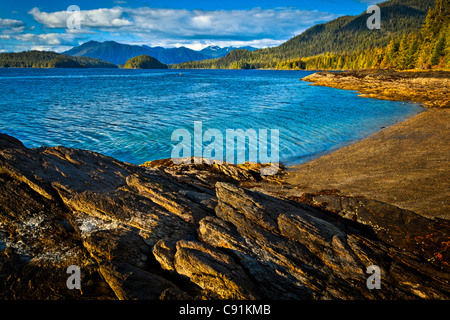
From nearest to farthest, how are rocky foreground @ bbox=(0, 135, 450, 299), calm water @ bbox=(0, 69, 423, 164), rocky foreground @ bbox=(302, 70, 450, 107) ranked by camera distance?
rocky foreground @ bbox=(0, 135, 450, 299) → calm water @ bbox=(0, 69, 423, 164) → rocky foreground @ bbox=(302, 70, 450, 107)

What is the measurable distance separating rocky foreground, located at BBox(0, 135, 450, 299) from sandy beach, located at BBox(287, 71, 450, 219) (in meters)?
2.80

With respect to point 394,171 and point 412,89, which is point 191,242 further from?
point 412,89

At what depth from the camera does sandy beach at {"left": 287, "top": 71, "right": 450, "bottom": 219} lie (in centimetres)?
1296

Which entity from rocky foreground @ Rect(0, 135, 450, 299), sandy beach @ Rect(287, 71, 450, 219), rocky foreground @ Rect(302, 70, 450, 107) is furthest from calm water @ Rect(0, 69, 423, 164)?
rocky foreground @ Rect(0, 135, 450, 299)

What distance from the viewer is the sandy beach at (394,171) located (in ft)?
42.5

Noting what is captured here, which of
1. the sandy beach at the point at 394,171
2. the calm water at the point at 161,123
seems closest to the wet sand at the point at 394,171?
the sandy beach at the point at 394,171

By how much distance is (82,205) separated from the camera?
9.55 metres

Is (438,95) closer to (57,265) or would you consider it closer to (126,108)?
(126,108)

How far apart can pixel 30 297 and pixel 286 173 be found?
17.6 m

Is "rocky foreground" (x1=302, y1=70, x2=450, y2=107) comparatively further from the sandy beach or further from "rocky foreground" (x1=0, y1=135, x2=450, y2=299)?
"rocky foreground" (x1=0, y1=135, x2=450, y2=299)

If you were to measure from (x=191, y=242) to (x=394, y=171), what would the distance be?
16.8m

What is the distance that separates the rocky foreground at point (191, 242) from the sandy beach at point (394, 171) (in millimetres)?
2795

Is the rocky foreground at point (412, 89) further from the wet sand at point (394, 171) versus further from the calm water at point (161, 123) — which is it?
the wet sand at point (394, 171)

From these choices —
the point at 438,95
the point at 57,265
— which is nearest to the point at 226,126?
the point at 57,265
